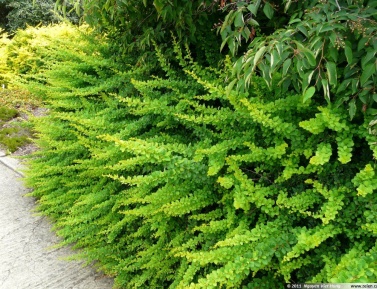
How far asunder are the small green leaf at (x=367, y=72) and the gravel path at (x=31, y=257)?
2224 mm

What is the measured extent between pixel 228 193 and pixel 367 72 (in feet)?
3.34

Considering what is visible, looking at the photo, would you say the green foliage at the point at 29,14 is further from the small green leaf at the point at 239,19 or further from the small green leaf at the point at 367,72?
the small green leaf at the point at 367,72

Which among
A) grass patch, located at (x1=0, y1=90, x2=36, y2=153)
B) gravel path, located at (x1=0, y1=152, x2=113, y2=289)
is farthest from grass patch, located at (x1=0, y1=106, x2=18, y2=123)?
gravel path, located at (x1=0, y1=152, x2=113, y2=289)

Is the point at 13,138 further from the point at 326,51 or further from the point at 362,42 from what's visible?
the point at 362,42

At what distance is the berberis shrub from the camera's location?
1.77 metres

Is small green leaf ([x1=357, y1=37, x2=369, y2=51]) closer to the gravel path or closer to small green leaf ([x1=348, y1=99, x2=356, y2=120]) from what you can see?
small green leaf ([x1=348, y1=99, x2=356, y2=120])

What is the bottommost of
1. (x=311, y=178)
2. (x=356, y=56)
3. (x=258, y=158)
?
(x=311, y=178)

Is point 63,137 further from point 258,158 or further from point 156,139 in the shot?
point 258,158

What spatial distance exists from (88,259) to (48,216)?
96 centimetres

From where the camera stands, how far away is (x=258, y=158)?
2.04 metres

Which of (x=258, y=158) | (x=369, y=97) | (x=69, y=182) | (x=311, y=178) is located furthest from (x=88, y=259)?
(x=369, y=97)

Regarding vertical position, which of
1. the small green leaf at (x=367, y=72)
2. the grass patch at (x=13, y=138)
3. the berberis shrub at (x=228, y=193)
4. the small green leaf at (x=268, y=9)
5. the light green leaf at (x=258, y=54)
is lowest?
the grass patch at (x=13, y=138)

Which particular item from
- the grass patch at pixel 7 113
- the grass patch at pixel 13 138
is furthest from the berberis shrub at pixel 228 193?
the grass patch at pixel 7 113

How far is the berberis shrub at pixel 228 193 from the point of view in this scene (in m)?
1.77
